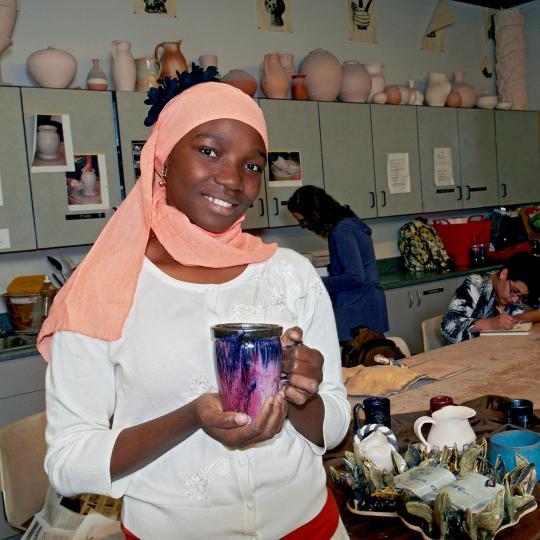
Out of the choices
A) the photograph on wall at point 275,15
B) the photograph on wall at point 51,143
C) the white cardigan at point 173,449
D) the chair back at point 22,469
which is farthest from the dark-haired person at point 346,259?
the white cardigan at point 173,449

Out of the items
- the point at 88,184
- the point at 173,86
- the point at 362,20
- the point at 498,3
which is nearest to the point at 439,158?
the point at 362,20

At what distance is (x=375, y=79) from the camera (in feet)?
15.6

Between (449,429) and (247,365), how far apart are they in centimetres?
87

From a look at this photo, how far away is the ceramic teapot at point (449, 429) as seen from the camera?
1537 mm

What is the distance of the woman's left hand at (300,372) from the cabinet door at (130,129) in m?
2.72

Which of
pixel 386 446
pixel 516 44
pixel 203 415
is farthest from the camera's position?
pixel 516 44

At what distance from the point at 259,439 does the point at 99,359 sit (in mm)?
259

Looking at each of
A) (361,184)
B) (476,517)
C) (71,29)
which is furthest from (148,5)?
(476,517)

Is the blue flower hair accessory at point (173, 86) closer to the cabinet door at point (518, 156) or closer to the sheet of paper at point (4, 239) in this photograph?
the sheet of paper at point (4, 239)

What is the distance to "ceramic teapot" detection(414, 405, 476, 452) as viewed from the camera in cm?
154

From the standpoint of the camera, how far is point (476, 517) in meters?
1.17

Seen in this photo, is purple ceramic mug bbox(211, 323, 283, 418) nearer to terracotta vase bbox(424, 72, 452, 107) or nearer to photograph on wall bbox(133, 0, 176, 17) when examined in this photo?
photograph on wall bbox(133, 0, 176, 17)

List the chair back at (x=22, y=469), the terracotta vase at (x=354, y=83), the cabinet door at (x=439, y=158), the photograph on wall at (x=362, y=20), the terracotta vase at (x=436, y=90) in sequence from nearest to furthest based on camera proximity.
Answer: the chair back at (x=22, y=469)
the terracotta vase at (x=354, y=83)
the cabinet door at (x=439, y=158)
the photograph on wall at (x=362, y=20)
the terracotta vase at (x=436, y=90)

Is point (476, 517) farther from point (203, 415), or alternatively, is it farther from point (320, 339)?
point (203, 415)
